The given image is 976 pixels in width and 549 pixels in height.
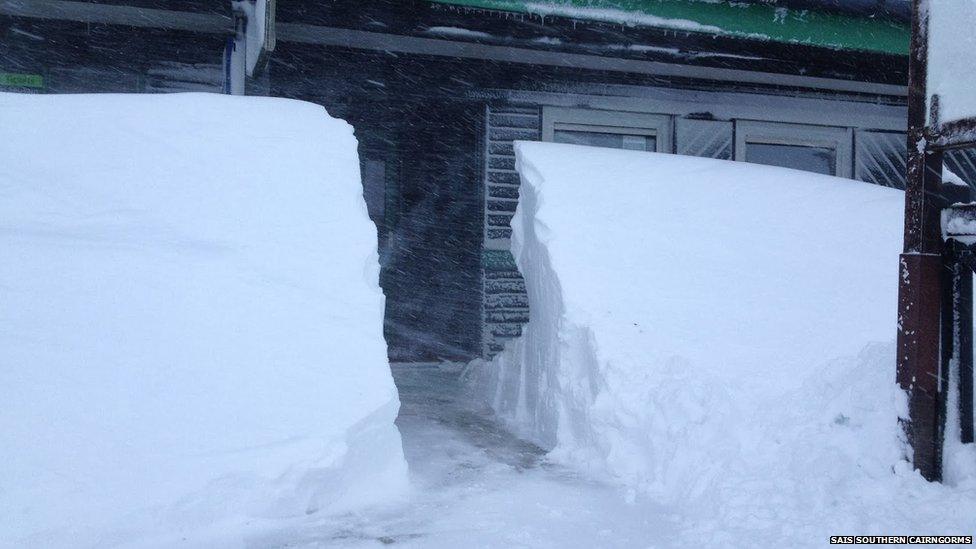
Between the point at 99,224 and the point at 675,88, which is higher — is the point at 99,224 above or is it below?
below

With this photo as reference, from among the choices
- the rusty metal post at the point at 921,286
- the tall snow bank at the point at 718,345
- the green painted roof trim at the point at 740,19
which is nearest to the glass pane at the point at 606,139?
the green painted roof trim at the point at 740,19

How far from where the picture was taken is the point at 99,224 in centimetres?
421

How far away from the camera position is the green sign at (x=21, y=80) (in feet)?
24.7

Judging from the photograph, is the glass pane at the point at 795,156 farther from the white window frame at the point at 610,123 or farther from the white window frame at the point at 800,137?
the white window frame at the point at 610,123

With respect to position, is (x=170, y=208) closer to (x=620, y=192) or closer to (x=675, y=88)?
(x=620, y=192)

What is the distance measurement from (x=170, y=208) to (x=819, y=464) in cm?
363

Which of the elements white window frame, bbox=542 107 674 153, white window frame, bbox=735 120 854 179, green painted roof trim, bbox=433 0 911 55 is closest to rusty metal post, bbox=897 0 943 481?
green painted roof trim, bbox=433 0 911 55

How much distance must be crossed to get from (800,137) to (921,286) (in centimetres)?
633

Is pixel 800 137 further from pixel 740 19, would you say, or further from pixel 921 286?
pixel 921 286

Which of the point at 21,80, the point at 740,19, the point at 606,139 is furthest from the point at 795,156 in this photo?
the point at 21,80

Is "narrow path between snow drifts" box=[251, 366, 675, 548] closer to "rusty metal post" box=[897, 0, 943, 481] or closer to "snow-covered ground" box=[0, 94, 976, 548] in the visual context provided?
"snow-covered ground" box=[0, 94, 976, 548]

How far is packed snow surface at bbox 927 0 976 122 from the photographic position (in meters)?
3.11

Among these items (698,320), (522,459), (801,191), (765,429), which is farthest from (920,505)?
(801,191)

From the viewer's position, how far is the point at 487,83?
809 cm
